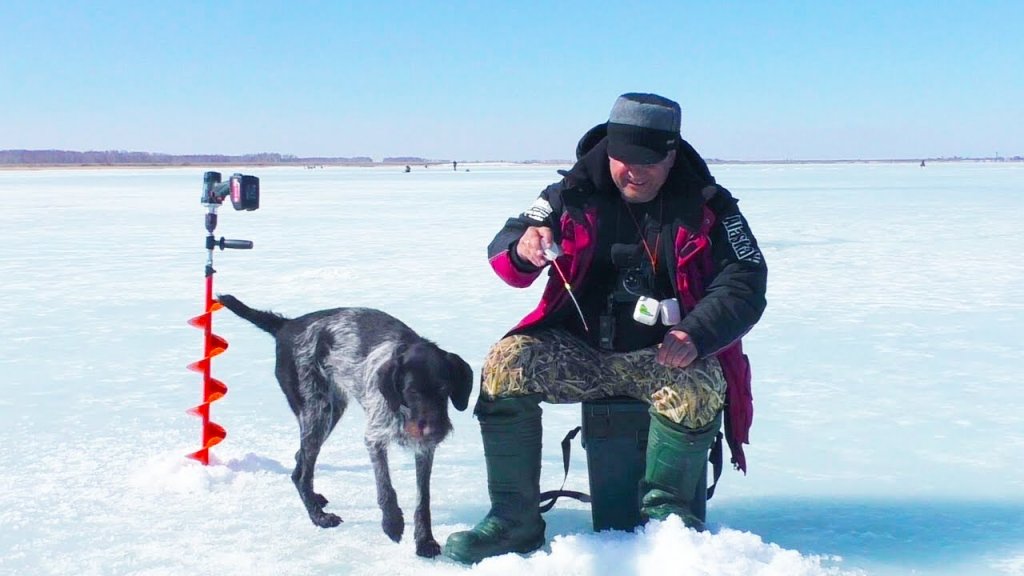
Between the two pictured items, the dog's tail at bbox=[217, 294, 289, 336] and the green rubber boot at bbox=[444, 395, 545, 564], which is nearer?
the green rubber boot at bbox=[444, 395, 545, 564]

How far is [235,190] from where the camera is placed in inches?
136

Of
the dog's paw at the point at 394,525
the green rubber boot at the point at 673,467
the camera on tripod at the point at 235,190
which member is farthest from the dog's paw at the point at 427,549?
the camera on tripod at the point at 235,190

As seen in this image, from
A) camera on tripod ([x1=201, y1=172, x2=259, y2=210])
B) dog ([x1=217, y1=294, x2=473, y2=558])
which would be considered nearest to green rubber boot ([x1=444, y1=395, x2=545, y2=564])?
dog ([x1=217, y1=294, x2=473, y2=558])

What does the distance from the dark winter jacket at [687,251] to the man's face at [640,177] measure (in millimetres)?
46

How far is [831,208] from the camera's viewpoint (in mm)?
20562

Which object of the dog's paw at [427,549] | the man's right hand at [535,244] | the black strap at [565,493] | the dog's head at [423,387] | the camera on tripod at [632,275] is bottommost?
the dog's paw at [427,549]

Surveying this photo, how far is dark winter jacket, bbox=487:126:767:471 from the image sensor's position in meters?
2.83

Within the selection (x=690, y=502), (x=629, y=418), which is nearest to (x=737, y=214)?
(x=629, y=418)

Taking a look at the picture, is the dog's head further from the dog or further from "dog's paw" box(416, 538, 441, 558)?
"dog's paw" box(416, 538, 441, 558)

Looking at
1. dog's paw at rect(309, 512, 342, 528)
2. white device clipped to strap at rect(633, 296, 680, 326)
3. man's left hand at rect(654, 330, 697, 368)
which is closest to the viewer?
man's left hand at rect(654, 330, 697, 368)

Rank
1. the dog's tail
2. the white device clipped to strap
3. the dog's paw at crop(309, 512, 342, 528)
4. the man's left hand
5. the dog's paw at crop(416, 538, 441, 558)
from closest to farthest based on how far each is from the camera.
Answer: the man's left hand, the white device clipped to strap, the dog's paw at crop(416, 538, 441, 558), the dog's paw at crop(309, 512, 342, 528), the dog's tail

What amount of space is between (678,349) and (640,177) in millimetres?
558

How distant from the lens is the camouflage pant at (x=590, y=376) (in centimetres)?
276

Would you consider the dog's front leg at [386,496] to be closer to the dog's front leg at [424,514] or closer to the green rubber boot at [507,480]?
the dog's front leg at [424,514]
